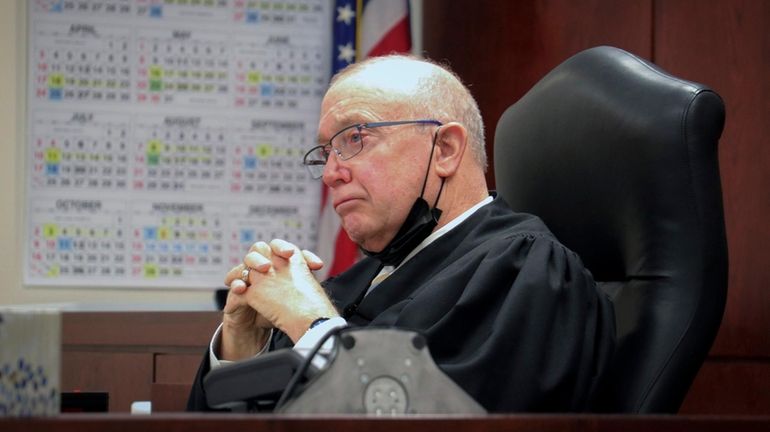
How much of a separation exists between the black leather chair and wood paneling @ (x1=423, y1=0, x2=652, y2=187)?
1.13 meters

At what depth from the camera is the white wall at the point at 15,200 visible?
3537 mm

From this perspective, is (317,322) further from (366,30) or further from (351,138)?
(366,30)

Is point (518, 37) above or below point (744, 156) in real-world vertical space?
above

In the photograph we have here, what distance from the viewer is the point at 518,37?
3070mm

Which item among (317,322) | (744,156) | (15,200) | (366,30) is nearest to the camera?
(317,322)

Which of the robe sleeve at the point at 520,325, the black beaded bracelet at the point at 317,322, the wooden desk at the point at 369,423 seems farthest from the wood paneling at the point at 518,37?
the wooden desk at the point at 369,423

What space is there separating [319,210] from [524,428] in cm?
287

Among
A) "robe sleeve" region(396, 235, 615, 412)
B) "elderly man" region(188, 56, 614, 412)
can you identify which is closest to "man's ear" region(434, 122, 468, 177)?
"elderly man" region(188, 56, 614, 412)

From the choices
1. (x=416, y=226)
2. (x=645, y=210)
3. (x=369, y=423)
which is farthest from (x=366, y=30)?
(x=369, y=423)

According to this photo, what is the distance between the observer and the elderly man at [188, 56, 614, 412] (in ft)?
4.83

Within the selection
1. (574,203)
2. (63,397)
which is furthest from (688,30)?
(63,397)

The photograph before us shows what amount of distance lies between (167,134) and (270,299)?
6.79ft

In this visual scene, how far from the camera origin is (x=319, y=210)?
12.0 feet

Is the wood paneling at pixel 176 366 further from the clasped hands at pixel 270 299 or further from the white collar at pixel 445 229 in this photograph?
the white collar at pixel 445 229
